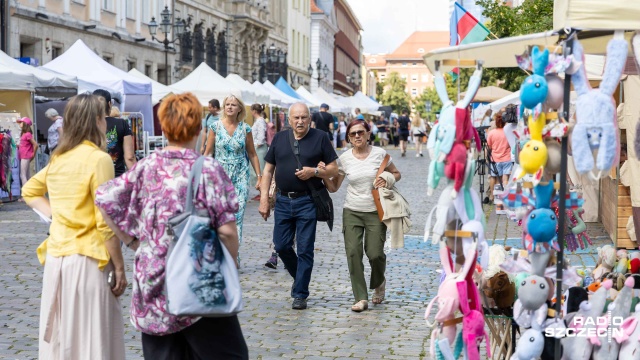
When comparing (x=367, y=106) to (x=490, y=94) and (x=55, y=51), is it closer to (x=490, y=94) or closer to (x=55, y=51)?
(x=55, y=51)

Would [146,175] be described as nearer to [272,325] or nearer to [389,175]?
[272,325]

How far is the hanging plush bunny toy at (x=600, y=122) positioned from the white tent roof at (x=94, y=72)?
17.8 meters

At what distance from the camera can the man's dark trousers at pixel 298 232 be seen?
8805 mm

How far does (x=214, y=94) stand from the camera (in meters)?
25.0

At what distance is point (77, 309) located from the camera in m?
5.13

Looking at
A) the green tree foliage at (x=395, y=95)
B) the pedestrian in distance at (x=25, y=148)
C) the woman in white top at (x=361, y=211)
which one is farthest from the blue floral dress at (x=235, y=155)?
the green tree foliage at (x=395, y=95)

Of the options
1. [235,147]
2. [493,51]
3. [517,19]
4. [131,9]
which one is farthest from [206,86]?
[493,51]

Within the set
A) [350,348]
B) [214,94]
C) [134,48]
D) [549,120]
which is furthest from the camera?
[134,48]

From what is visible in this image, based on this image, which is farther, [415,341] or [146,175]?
[415,341]

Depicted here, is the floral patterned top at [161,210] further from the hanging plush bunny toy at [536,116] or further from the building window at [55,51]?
the building window at [55,51]

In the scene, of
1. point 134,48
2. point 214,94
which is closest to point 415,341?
point 214,94

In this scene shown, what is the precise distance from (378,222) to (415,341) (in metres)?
1.59

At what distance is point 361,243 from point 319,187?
652mm

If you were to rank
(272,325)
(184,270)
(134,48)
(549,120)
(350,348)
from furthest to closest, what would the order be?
1. (134,48)
2. (272,325)
3. (350,348)
4. (549,120)
5. (184,270)
